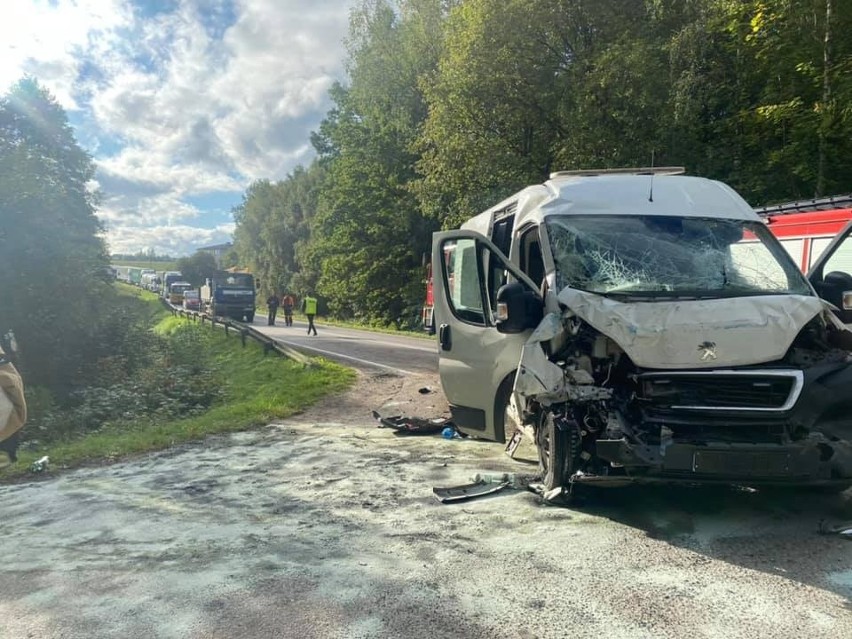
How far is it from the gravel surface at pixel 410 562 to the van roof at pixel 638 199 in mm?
2318

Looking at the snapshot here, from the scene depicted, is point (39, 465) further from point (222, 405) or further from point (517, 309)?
point (222, 405)

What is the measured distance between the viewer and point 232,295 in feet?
116

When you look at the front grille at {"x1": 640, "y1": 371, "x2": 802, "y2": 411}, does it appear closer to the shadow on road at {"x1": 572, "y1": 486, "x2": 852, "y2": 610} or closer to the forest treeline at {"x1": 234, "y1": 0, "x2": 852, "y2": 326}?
the shadow on road at {"x1": 572, "y1": 486, "x2": 852, "y2": 610}

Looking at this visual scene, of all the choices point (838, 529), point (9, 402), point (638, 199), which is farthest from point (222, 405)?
point (838, 529)

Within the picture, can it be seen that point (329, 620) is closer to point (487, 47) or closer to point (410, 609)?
point (410, 609)

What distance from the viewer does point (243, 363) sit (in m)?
18.3

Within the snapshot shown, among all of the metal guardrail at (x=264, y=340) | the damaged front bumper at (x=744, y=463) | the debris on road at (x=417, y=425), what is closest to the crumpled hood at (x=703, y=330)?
the damaged front bumper at (x=744, y=463)

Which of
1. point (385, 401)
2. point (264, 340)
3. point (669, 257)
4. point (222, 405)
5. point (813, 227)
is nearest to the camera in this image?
point (669, 257)

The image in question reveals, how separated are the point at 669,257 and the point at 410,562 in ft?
10.0

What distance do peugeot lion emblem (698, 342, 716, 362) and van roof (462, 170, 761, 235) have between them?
1.68 metres

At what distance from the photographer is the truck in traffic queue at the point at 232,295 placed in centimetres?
3522

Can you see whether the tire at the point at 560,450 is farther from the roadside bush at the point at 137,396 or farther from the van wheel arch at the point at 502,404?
the roadside bush at the point at 137,396

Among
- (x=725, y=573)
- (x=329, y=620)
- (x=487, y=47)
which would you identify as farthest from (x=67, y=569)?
(x=487, y=47)

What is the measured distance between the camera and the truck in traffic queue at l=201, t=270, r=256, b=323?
35.2m
